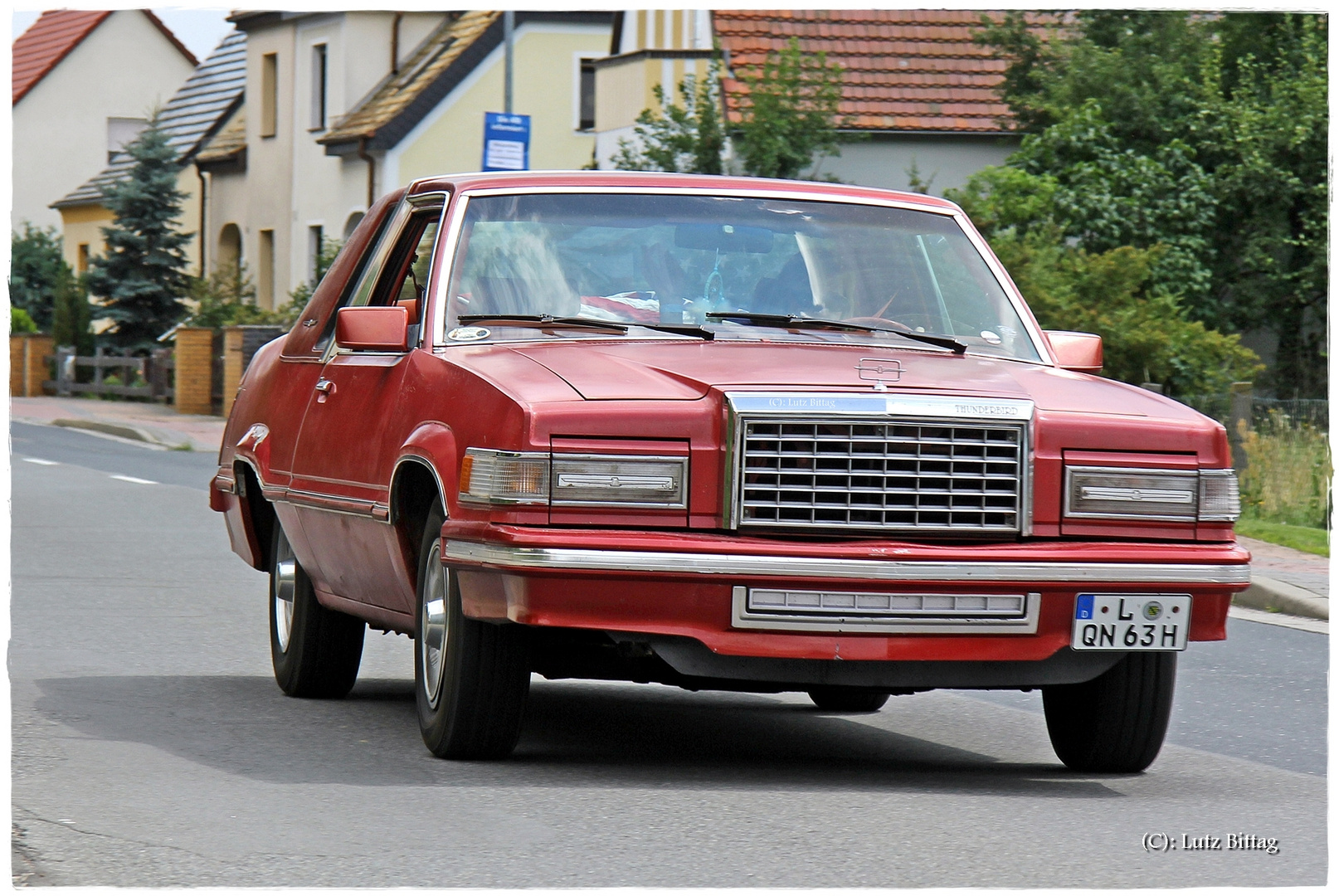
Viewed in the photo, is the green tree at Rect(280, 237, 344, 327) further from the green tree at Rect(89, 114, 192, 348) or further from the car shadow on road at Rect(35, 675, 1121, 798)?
the car shadow on road at Rect(35, 675, 1121, 798)

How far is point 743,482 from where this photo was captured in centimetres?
616

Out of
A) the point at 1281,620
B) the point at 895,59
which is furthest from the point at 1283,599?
the point at 895,59

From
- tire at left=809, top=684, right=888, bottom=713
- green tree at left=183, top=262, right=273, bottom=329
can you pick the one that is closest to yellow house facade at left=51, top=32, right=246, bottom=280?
green tree at left=183, top=262, right=273, bottom=329

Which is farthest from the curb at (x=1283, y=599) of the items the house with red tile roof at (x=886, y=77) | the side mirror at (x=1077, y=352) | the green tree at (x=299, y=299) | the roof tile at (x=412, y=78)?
the roof tile at (x=412, y=78)

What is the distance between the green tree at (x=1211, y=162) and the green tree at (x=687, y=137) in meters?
3.83

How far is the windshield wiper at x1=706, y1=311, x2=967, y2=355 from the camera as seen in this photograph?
721cm

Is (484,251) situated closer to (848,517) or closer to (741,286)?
(741,286)

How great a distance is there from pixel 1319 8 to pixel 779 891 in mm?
4522

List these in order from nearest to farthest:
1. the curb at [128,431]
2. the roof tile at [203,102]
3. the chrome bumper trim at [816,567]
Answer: the chrome bumper trim at [816,567] < the curb at [128,431] < the roof tile at [203,102]

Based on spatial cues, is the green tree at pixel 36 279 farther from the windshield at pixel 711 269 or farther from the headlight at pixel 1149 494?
the headlight at pixel 1149 494

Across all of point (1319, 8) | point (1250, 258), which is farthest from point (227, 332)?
point (1319, 8)

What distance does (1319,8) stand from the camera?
8.16 m

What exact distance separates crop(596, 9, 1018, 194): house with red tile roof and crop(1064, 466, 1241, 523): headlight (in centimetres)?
2387

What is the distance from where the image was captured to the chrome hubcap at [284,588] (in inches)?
334
